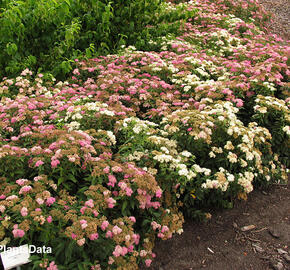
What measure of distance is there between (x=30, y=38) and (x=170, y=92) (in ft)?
9.24

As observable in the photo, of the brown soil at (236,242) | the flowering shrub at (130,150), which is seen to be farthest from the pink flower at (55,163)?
the brown soil at (236,242)

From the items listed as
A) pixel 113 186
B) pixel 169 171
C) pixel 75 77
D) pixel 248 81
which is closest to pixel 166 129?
pixel 169 171

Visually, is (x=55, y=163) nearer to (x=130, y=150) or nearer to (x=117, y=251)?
(x=117, y=251)

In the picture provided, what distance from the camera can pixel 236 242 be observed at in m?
3.70

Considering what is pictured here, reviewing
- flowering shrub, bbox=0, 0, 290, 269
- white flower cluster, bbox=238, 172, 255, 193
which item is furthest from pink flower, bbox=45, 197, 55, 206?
white flower cluster, bbox=238, 172, 255, 193

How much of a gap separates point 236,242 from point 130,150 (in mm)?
1664

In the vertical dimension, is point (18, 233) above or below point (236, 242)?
above

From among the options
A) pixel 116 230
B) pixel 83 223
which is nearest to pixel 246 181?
pixel 116 230

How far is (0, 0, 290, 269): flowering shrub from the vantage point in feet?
9.05

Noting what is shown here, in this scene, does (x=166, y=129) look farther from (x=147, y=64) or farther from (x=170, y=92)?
(x=147, y=64)

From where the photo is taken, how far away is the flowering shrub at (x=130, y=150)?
9.05 feet

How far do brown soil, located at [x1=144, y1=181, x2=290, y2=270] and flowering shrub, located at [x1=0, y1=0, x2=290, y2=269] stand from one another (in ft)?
A: 0.63

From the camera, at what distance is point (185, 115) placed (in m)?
4.11

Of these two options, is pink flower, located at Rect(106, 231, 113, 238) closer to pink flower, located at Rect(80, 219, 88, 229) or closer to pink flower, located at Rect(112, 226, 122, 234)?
pink flower, located at Rect(112, 226, 122, 234)
